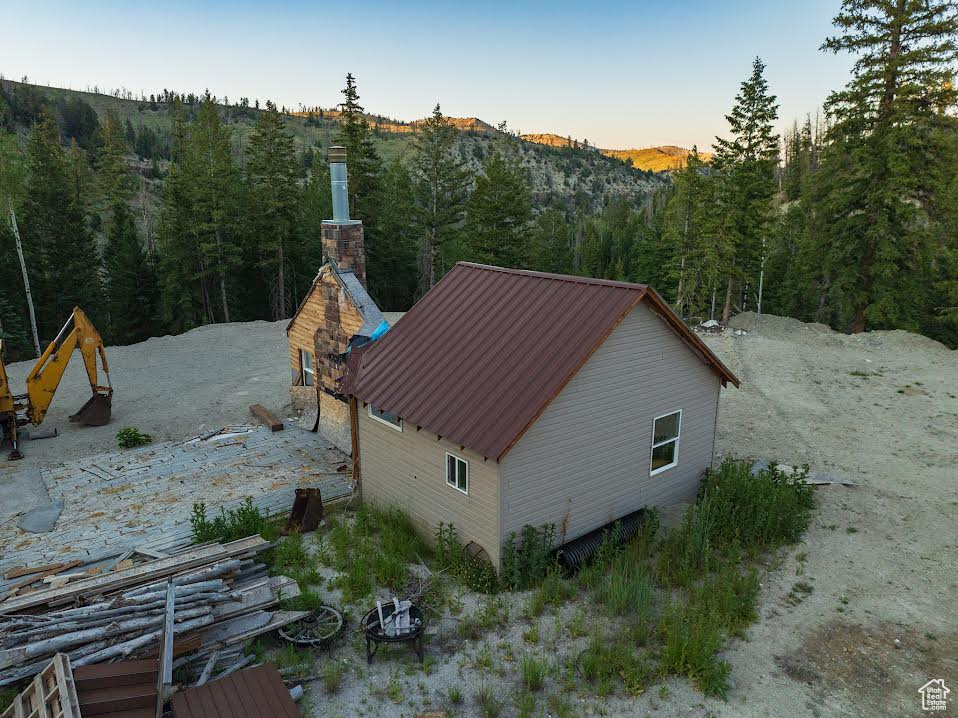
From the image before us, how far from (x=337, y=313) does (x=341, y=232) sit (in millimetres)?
2142

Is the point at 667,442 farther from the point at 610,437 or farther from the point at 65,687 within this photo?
the point at 65,687

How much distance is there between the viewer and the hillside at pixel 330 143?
103875mm

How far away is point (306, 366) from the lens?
1947 centimetres

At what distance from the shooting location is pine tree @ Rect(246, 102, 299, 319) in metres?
40.1

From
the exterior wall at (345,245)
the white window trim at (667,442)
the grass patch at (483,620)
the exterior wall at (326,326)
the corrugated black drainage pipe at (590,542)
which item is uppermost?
the exterior wall at (345,245)

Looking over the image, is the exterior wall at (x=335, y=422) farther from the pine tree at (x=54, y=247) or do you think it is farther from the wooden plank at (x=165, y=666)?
the pine tree at (x=54, y=247)

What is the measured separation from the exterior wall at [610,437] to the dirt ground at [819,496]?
1.96 metres

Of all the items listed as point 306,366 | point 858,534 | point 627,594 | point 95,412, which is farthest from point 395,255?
point 627,594

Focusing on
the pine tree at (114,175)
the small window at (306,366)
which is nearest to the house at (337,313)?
the small window at (306,366)

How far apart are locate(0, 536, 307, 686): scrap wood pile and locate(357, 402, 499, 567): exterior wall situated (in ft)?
9.89

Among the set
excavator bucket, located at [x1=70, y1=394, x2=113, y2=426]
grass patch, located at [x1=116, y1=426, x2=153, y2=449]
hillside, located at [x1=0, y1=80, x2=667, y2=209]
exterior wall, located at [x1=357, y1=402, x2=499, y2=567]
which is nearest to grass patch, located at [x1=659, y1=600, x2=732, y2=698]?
exterior wall, located at [x1=357, y1=402, x2=499, y2=567]

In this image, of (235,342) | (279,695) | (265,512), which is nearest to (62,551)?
(265,512)

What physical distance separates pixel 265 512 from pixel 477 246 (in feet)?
103

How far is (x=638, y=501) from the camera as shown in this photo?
1284 cm
